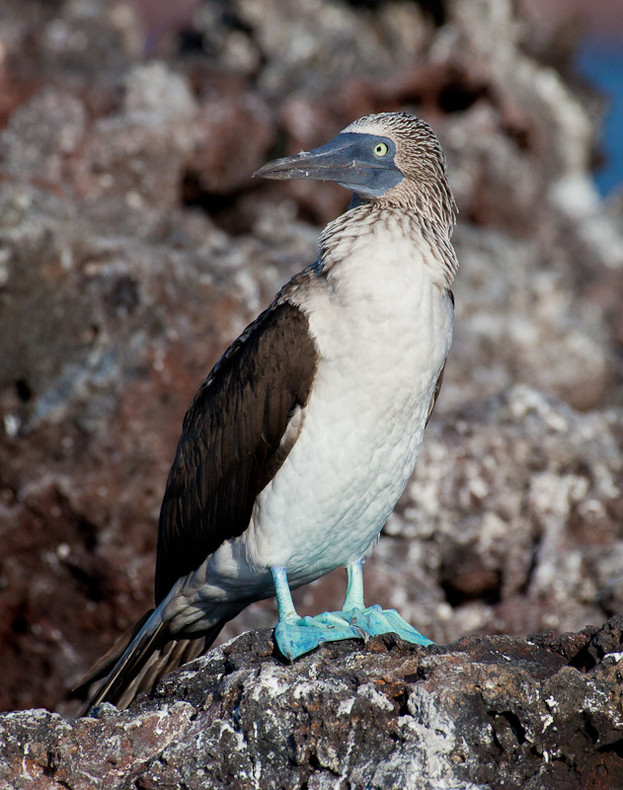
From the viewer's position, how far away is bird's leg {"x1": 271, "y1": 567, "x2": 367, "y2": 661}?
310cm

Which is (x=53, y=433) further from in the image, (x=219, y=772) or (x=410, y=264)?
(x=219, y=772)

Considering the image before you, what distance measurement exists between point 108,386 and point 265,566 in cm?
216

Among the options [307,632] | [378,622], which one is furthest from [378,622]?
[307,632]

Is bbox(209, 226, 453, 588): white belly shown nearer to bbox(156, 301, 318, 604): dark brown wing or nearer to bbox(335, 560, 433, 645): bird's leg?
bbox(156, 301, 318, 604): dark brown wing

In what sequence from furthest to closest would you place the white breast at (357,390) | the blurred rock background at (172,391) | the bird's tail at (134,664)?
the blurred rock background at (172,391) < the bird's tail at (134,664) < the white breast at (357,390)

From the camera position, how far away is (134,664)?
3996 mm

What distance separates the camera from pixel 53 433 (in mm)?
5535

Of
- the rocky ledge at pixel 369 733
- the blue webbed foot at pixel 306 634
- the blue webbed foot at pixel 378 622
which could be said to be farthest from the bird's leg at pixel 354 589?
the rocky ledge at pixel 369 733

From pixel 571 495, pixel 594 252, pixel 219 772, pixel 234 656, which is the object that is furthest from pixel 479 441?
pixel 594 252

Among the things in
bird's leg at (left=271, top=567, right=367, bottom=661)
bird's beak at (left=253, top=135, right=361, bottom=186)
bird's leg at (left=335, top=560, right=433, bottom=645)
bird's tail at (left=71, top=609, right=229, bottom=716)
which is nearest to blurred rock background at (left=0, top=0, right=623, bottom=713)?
bird's tail at (left=71, top=609, right=229, bottom=716)

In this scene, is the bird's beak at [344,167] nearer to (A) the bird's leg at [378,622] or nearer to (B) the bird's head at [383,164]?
(B) the bird's head at [383,164]

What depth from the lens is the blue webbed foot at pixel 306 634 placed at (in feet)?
10.1

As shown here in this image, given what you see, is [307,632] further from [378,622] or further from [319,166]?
[319,166]

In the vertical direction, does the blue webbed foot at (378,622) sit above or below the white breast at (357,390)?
below
